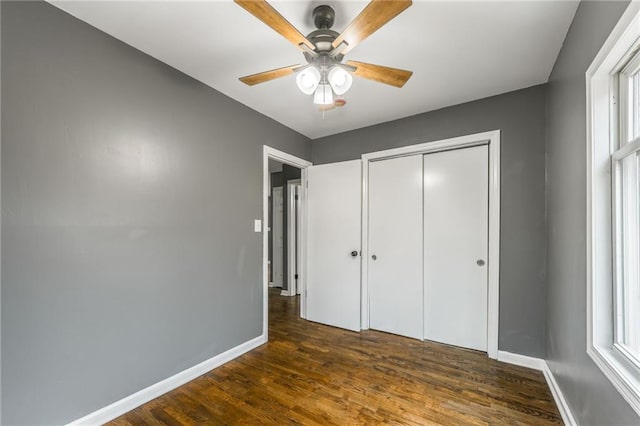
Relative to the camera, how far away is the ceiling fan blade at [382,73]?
154 centimetres

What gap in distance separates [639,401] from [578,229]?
0.89m

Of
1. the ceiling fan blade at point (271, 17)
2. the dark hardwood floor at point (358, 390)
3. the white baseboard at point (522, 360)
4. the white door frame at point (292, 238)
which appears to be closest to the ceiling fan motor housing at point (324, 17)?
the ceiling fan blade at point (271, 17)

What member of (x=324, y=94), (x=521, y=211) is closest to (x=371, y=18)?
(x=324, y=94)

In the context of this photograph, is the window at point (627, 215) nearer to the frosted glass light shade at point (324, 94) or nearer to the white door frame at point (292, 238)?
the frosted glass light shade at point (324, 94)

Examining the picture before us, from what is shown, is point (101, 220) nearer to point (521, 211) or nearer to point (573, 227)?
point (573, 227)

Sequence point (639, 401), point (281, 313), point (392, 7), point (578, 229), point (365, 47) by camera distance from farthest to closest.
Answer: point (281, 313) → point (365, 47) → point (578, 229) → point (392, 7) → point (639, 401)

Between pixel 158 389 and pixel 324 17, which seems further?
pixel 158 389

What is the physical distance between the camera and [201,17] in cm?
159

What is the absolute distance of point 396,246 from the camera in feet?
10.1

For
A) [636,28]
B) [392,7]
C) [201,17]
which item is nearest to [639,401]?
[636,28]

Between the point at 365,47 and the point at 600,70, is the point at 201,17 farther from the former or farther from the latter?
the point at 600,70

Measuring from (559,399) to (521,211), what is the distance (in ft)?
4.56

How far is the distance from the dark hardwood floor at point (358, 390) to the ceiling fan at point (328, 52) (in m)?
2.04

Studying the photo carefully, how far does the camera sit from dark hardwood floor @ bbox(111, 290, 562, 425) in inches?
68.4
